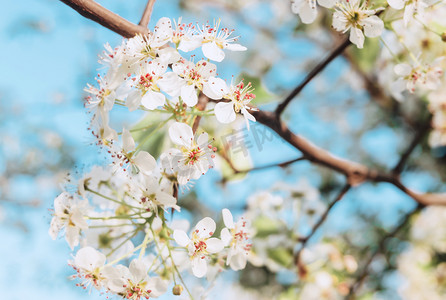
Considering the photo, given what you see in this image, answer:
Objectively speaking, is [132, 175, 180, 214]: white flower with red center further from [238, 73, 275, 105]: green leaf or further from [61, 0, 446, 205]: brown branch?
[238, 73, 275, 105]: green leaf

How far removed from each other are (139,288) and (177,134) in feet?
0.68

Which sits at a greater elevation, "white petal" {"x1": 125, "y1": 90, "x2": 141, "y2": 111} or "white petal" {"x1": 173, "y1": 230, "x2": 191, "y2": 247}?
"white petal" {"x1": 125, "y1": 90, "x2": 141, "y2": 111}

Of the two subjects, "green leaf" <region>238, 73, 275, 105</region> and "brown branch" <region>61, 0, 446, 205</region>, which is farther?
"green leaf" <region>238, 73, 275, 105</region>

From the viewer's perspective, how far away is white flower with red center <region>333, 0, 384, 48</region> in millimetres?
566

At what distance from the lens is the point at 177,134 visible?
0.49m

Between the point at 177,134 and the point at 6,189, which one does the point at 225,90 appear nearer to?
the point at 177,134

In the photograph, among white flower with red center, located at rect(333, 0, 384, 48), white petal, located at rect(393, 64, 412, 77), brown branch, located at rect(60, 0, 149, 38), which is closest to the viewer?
brown branch, located at rect(60, 0, 149, 38)

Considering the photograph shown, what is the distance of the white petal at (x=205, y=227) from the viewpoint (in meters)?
0.54

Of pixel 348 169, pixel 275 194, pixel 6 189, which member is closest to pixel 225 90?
pixel 348 169

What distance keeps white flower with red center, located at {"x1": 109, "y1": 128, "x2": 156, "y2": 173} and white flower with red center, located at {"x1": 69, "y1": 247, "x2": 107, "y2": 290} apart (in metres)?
0.12

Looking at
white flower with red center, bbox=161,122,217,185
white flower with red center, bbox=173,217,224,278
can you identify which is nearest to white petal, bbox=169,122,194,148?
white flower with red center, bbox=161,122,217,185

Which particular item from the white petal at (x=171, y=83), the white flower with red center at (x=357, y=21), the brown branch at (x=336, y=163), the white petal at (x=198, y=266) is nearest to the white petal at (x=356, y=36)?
the white flower with red center at (x=357, y=21)

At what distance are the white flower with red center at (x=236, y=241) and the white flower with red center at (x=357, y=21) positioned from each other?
0.31 metres

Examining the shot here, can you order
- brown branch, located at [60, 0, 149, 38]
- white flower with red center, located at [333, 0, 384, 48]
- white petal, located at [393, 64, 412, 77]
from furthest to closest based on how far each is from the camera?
white petal, located at [393, 64, 412, 77]
white flower with red center, located at [333, 0, 384, 48]
brown branch, located at [60, 0, 149, 38]
